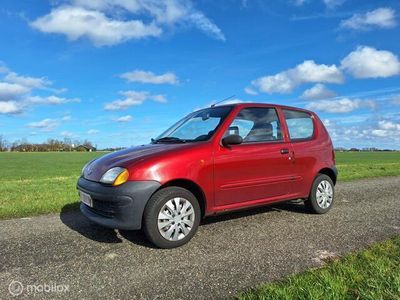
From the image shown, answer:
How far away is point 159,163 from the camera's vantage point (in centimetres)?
484

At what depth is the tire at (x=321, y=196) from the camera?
6.79 metres

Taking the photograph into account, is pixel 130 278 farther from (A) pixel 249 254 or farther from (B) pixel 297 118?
(B) pixel 297 118

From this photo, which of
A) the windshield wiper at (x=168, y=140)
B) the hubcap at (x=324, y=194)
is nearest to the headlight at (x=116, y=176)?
the windshield wiper at (x=168, y=140)

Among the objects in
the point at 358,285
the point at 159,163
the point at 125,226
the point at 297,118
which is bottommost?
the point at 358,285

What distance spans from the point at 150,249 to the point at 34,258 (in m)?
1.32

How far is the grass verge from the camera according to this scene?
3340 millimetres

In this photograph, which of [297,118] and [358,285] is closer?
[358,285]

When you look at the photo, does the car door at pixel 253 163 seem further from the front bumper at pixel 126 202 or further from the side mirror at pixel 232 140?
the front bumper at pixel 126 202

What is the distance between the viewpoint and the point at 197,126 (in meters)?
5.94

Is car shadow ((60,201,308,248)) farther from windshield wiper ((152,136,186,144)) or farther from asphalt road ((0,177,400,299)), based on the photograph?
windshield wiper ((152,136,186,144))

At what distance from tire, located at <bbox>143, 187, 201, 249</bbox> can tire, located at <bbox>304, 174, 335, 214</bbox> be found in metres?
2.59

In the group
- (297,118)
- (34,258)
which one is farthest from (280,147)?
(34,258)

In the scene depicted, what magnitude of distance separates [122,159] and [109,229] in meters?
1.24

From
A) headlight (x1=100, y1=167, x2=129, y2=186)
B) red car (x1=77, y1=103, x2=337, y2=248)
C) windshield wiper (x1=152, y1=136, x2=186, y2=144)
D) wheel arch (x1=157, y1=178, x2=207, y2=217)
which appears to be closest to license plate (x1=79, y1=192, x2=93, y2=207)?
red car (x1=77, y1=103, x2=337, y2=248)
